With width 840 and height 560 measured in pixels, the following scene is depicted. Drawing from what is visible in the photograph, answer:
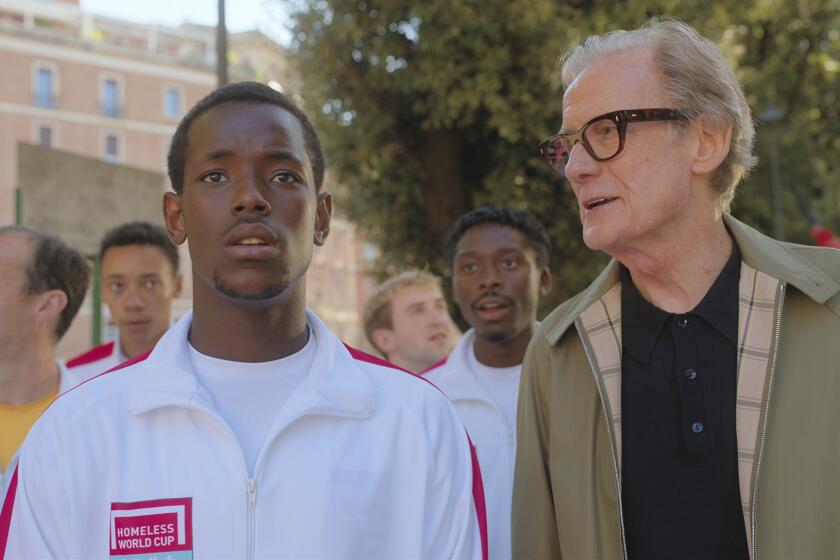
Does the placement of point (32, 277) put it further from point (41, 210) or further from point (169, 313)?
point (41, 210)

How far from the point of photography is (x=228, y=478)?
231 centimetres

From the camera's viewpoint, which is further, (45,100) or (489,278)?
(45,100)

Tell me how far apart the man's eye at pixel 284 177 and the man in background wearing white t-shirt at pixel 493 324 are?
1.65 metres

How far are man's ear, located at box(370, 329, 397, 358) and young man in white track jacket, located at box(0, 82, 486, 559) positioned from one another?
3.35 metres

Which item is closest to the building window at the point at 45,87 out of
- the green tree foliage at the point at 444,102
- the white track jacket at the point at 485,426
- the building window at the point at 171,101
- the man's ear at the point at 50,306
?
the building window at the point at 171,101

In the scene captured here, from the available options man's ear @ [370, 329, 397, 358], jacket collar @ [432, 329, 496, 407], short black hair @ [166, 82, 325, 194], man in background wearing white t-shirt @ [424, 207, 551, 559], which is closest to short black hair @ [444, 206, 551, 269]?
man in background wearing white t-shirt @ [424, 207, 551, 559]

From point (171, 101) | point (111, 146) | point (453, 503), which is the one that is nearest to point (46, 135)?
point (111, 146)

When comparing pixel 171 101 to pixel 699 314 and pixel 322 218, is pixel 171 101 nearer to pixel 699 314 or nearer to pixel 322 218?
pixel 322 218

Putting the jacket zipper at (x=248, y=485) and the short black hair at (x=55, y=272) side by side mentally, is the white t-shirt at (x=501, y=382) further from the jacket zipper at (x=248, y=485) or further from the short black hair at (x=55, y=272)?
the jacket zipper at (x=248, y=485)

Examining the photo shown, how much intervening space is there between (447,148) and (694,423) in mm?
8407

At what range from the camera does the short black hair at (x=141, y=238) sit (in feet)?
18.1

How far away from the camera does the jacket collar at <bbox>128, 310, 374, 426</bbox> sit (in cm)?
236

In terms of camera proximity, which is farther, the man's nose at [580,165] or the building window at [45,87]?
the building window at [45,87]

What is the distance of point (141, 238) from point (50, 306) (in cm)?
147
